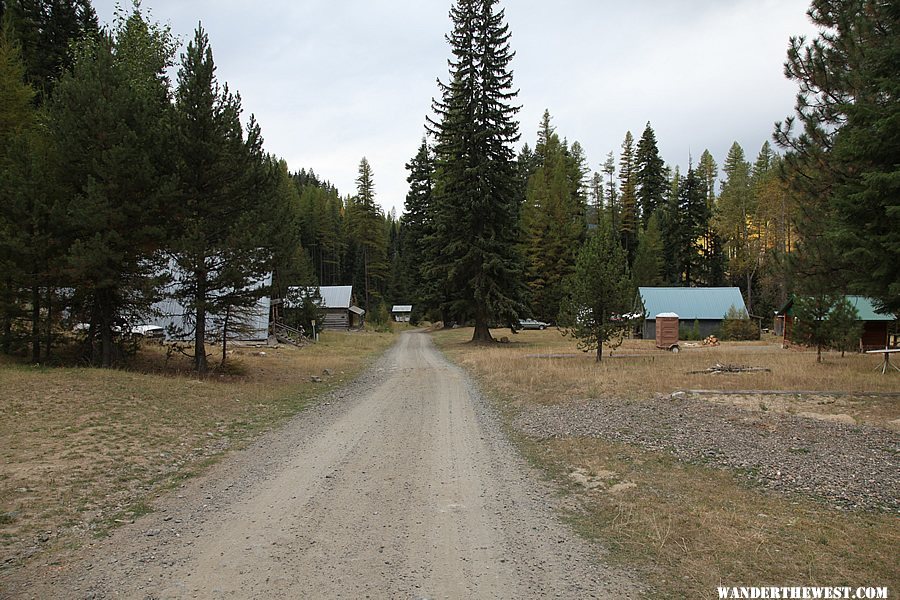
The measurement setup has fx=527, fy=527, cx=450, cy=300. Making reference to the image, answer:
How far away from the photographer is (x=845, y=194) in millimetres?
12047

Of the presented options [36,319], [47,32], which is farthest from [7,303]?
[47,32]

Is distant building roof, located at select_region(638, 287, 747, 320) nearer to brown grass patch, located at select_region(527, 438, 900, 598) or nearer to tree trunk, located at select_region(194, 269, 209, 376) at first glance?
tree trunk, located at select_region(194, 269, 209, 376)

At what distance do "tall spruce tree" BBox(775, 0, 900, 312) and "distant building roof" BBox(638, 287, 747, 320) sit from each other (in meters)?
28.9

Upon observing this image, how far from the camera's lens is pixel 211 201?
16891mm

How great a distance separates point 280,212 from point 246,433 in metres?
9.64

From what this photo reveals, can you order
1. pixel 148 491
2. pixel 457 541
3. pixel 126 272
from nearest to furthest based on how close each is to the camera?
pixel 457 541
pixel 148 491
pixel 126 272

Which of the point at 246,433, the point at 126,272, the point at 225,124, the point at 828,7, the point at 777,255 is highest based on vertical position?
the point at 828,7

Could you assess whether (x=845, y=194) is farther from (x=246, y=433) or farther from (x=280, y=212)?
(x=280, y=212)

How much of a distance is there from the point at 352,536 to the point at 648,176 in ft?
240

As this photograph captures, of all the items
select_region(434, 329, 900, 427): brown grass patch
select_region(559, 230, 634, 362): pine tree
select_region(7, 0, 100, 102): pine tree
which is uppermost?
select_region(7, 0, 100, 102): pine tree

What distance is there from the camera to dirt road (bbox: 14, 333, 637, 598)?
4145 millimetres

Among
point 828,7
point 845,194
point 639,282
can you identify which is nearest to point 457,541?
point 845,194

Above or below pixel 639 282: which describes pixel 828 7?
above

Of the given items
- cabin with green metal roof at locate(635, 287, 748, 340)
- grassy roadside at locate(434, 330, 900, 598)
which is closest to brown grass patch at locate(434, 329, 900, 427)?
grassy roadside at locate(434, 330, 900, 598)
